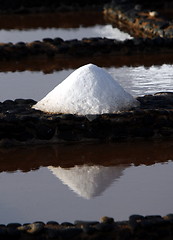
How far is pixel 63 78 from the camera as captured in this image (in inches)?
265

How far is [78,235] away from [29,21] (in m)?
A: 6.44

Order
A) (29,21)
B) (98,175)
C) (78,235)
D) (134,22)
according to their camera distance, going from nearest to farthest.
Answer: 1. (78,235)
2. (98,175)
3. (134,22)
4. (29,21)

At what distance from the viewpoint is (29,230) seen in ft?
11.6

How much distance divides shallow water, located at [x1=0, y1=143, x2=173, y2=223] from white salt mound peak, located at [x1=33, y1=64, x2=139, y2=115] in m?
0.25

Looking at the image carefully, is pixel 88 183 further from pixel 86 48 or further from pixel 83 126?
pixel 86 48

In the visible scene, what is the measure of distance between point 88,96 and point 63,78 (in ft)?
5.56

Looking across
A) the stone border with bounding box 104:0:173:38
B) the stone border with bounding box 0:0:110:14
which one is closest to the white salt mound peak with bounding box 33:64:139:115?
the stone border with bounding box 104:0:173:38

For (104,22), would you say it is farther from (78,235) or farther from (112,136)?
(78,235)

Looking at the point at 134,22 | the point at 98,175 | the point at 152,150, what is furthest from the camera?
the point at 134,22

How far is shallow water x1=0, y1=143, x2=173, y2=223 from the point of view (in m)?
3.93

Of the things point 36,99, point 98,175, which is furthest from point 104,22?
point 98,175

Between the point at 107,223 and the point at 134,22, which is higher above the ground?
the point at 134,22

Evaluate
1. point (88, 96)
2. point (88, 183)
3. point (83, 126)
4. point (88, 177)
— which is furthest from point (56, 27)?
point (88, 183)

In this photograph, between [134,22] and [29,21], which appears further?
[29,21]
